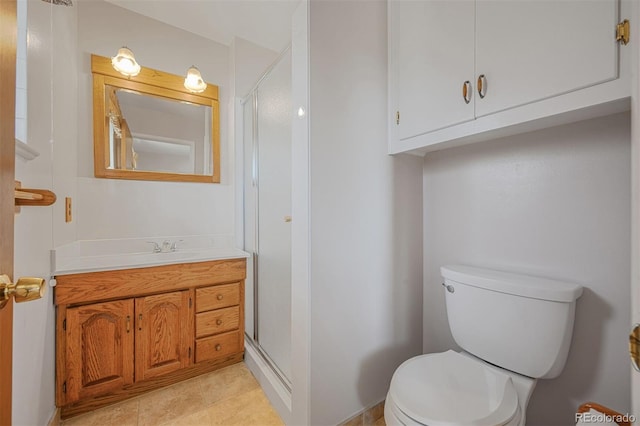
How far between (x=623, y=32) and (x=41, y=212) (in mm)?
2205

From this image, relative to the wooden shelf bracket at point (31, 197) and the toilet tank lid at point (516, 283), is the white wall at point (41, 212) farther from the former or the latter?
the toilet tank lid at point (516, 283)

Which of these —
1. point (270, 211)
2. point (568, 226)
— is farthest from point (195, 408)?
point (568, 226)

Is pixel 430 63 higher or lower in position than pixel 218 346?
higher

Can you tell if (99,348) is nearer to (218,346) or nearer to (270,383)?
(218,346)

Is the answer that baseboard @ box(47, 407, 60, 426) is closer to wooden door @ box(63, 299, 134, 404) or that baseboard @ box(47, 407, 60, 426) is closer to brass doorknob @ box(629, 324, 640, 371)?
wooden door @ box(63, 299, 134, 404)

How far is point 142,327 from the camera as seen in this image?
1539 mm

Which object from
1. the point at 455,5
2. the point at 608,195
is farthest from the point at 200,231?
the point at 608,195

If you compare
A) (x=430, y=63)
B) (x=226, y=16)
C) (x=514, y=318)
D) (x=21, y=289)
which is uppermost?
(x=226, y=16)

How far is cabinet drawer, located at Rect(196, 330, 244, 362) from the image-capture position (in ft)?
5.66

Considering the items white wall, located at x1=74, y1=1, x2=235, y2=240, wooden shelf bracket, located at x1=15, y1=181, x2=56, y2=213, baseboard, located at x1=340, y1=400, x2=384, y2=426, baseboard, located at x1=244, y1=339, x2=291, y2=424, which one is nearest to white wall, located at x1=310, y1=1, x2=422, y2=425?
baseboard, located at x1=340, y1=400, x2=384, y2=426

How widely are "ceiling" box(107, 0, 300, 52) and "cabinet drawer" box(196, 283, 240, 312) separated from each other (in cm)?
181

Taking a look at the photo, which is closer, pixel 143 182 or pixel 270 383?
pixel 270 383

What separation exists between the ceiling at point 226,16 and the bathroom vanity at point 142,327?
5.90ft

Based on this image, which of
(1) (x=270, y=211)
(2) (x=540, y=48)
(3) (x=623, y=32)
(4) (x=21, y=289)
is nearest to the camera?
(4) (x=21, y=289)
